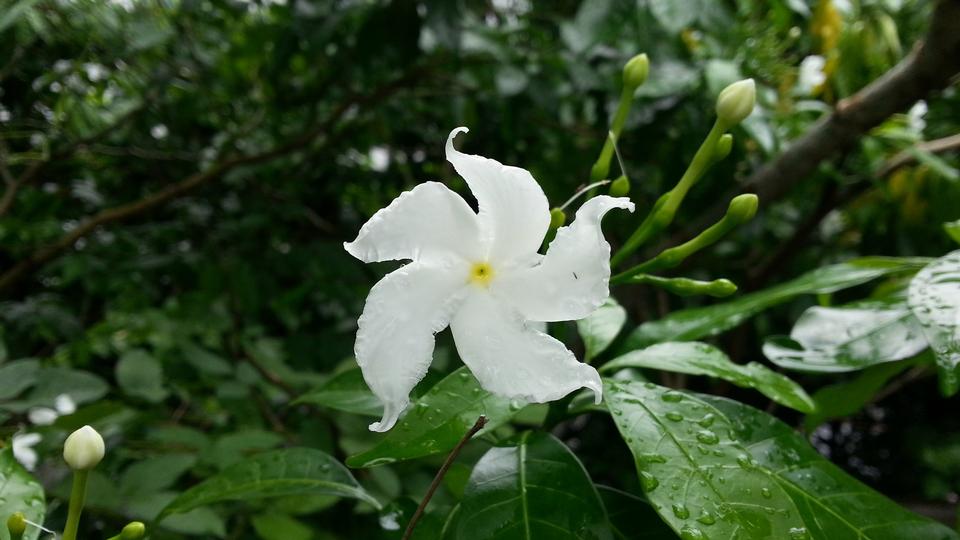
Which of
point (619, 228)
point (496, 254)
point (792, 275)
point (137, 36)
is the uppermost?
point (137, 36)

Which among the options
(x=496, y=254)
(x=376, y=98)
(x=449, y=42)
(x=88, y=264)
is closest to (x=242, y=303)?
(x=88, y=264)

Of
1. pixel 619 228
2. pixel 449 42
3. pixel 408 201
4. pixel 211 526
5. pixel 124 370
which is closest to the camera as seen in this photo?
pixel 408 201

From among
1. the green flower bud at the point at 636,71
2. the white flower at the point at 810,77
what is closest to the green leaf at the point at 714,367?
the green flower bud at the point at 636,71

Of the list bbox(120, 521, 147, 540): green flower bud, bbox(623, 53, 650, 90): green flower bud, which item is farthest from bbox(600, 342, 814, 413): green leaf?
bbox(120, 521, 147, 540): green flower bud

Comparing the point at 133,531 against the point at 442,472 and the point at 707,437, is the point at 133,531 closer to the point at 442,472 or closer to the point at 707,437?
the point at 442,472

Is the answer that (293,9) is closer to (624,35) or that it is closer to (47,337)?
(624,35)

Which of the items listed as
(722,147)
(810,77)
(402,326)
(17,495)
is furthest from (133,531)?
(810,77)

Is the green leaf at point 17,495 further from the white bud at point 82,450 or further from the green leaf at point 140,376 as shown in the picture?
the green leaf at point 140,376
